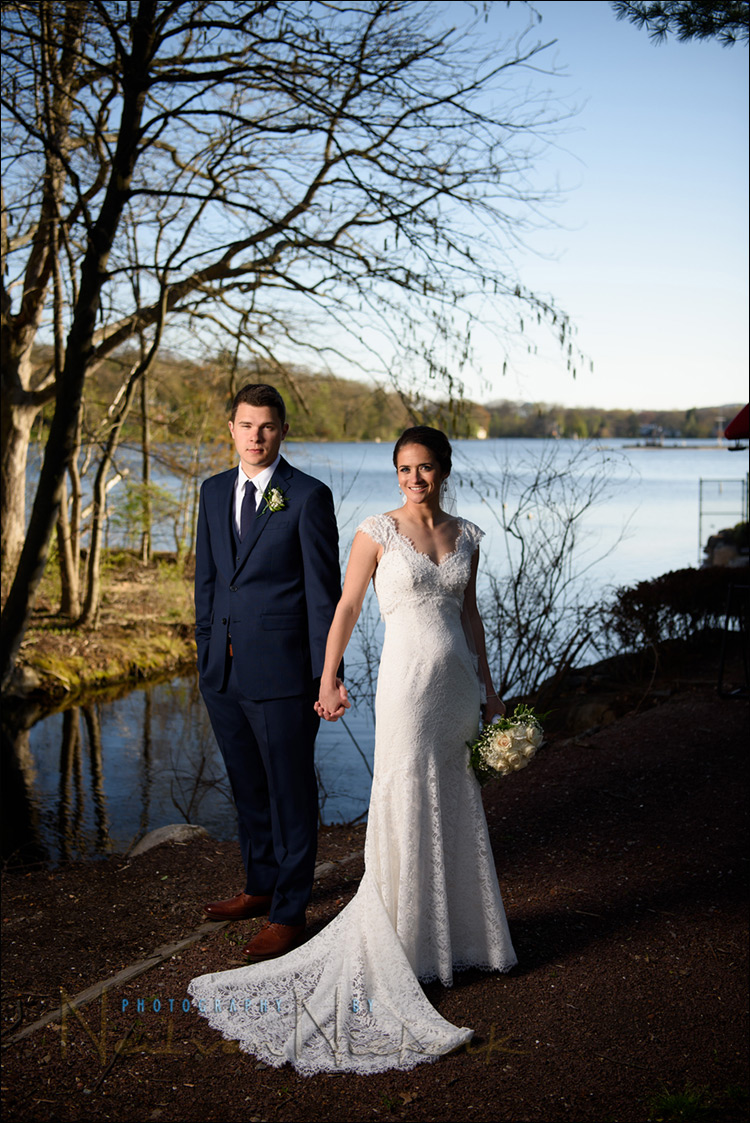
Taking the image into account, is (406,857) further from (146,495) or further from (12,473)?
(146,495)

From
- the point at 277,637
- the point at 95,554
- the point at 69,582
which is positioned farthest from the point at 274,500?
the point at 69,582

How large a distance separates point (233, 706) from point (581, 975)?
1.74m

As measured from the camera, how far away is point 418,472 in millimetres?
3635

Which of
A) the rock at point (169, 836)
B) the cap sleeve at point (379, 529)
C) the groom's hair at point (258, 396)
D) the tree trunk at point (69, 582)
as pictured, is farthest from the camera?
the tree trunk at point (69, 582)

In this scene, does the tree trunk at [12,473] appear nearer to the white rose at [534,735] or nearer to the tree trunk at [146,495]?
the tree trunk at [146,495]

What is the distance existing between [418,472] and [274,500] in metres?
0.63

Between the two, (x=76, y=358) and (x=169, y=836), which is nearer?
(x=169, y=836)

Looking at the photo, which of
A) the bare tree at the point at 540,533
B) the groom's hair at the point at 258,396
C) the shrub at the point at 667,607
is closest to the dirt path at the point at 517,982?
the groom's hair at the point at 258,396

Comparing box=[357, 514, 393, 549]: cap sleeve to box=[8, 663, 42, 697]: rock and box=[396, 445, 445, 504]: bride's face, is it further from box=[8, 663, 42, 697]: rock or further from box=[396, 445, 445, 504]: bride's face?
box=[8, 663, 42, 697]: rock

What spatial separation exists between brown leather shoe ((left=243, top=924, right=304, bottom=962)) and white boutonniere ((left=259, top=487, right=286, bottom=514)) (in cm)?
166

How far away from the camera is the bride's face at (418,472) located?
3617mm

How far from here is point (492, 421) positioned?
793cm

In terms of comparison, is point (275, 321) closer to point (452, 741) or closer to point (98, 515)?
point (98, 515)

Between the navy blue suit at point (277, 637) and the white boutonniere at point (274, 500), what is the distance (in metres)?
0.02
